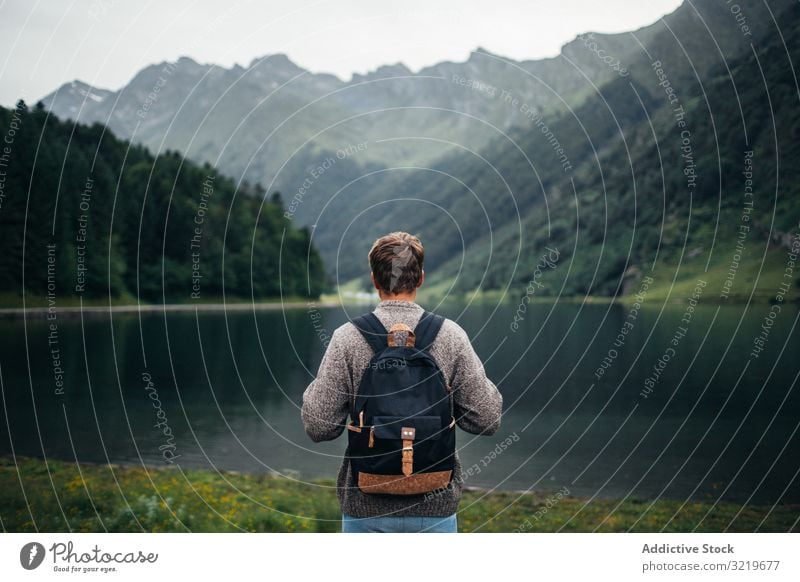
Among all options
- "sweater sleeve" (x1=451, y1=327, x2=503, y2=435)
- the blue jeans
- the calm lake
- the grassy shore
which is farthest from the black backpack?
the calm lake

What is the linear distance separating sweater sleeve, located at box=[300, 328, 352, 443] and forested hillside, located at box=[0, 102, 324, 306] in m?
41.4

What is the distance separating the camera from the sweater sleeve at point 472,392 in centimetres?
496

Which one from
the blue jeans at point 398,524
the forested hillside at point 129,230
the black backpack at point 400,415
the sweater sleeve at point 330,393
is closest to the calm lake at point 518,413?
the forested hillside at point 129,230

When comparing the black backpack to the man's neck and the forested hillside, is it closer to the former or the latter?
the man's neck

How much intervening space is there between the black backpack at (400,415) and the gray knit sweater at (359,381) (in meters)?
0.06

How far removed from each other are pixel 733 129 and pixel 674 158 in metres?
28.5

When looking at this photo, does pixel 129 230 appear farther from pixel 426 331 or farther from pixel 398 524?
pixel 426 331

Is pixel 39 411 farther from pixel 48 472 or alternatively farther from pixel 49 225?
pixel 49 225

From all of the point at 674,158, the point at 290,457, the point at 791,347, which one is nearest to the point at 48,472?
the point at 290,457

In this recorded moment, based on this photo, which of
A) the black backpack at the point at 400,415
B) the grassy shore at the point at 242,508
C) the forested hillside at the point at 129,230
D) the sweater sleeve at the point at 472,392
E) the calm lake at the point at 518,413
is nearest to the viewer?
the black backpack at the point at 400,415

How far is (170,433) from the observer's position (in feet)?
88.0

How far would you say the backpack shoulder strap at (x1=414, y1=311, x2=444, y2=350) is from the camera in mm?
4859

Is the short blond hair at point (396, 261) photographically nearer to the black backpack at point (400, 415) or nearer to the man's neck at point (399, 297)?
the man's neck at point (399, 297)
